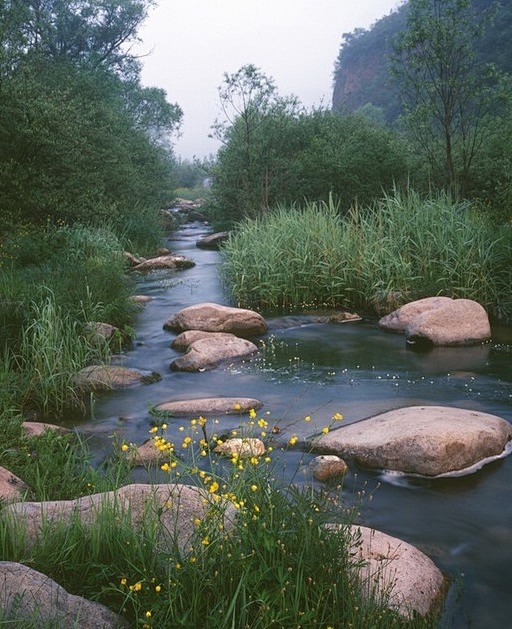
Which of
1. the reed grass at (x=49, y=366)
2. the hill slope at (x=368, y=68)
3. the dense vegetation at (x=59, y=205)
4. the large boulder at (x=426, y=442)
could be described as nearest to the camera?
the large boulder at (x=426, y=442)

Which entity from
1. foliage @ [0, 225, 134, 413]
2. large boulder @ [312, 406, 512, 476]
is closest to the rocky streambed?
large boulder @ [312, 406, 512, 476]

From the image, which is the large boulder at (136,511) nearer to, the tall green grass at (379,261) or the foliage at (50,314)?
the foliage at (50,314)

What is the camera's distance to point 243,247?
13336 mm

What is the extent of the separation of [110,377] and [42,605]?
16.1 ft

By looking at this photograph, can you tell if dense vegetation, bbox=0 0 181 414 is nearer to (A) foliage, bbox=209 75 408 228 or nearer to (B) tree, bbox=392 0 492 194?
(A) foliage, bbox=209 75 408 228

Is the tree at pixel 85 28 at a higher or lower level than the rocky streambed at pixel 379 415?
higher

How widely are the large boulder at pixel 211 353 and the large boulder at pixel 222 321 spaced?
2.94 ft

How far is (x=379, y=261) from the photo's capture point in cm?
1106

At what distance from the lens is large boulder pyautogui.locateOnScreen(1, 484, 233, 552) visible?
322 centimetres

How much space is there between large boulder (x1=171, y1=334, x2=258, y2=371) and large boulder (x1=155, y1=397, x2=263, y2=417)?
1.62 metres

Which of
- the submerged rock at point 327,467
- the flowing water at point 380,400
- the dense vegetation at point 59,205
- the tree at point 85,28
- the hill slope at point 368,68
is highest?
the hill slope at point 368,68

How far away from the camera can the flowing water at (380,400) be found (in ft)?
13.3

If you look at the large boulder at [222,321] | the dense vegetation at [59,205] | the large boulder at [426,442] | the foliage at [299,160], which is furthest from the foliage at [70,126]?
the large boulder at [426,442]

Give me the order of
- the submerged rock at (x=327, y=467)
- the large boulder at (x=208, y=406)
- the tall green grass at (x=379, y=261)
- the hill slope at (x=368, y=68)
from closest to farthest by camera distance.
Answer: the submerged rock at (x=327, y=467) → the large boulder at (x=208, y=406) → the tall green grass at (x=379, y=261) → the hill slope at (x=368, y=68)
